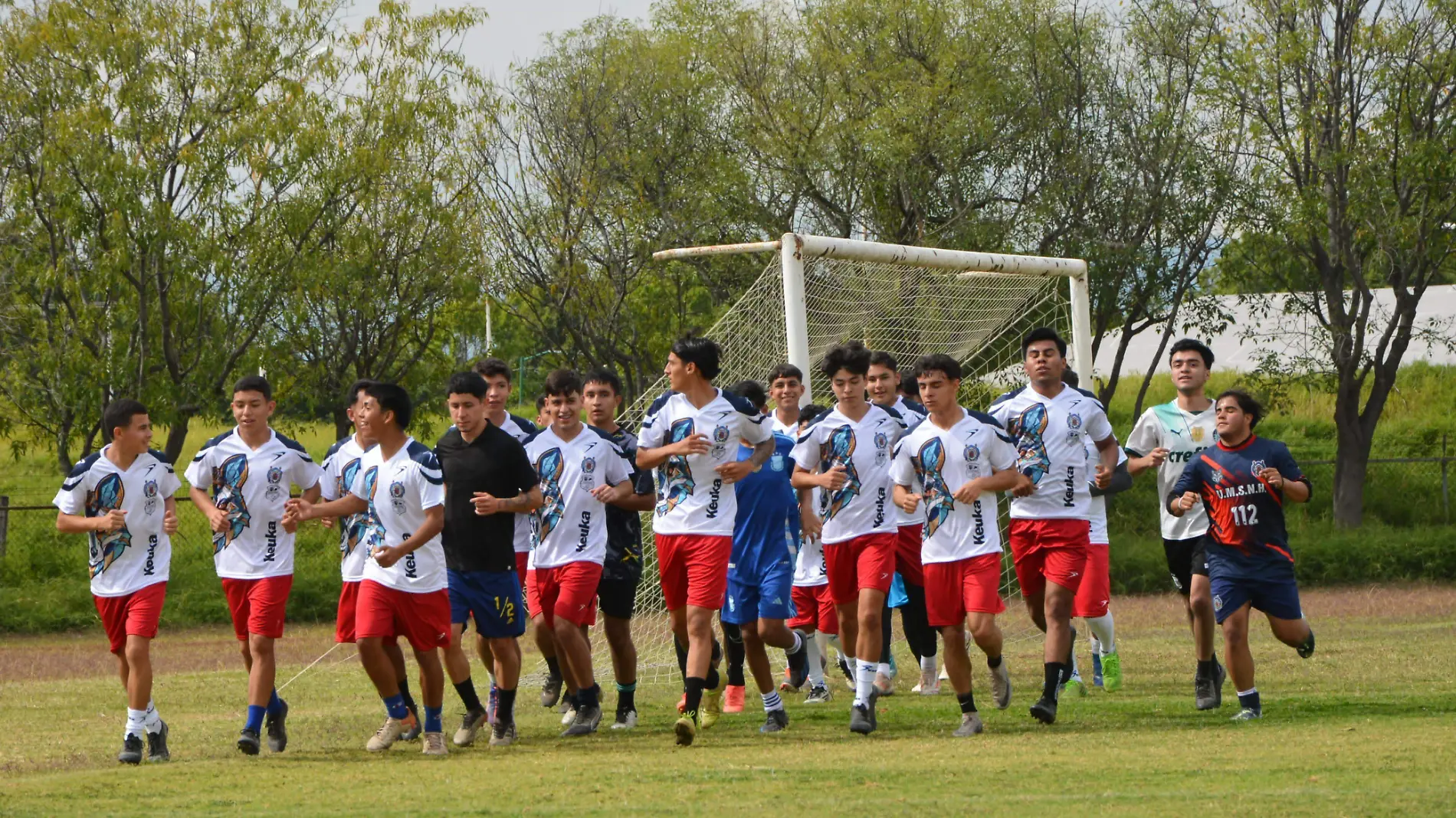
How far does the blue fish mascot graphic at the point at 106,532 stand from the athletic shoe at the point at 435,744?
1.87 meters

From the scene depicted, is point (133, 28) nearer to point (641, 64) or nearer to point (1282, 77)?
point (641, 64)

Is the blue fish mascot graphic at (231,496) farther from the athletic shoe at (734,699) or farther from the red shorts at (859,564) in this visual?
the red shorts at (859,564)

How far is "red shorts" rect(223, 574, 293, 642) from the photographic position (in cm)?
855

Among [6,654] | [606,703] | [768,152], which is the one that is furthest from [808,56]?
[606,703]

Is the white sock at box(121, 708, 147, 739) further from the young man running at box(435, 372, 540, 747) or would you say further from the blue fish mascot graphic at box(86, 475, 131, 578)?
the young man running at box(435, 372, 540, 747)

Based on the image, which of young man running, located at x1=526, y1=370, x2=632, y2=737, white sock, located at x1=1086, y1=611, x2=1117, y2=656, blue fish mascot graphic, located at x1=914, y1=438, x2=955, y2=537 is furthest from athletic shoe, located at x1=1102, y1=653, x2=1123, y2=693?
young man running, located at x1=526, y1=370, x2=632, y2=737

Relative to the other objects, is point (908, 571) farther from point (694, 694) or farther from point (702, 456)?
point (694, 694)

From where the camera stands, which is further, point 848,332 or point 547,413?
point 848,332

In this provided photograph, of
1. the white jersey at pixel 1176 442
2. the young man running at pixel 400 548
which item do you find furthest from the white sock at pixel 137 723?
Answer: the white jersey at pixel 1176 442

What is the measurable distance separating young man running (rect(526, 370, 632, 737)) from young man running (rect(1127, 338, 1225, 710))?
3258mm

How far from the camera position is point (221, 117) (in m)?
20.9

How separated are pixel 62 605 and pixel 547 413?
14070mm

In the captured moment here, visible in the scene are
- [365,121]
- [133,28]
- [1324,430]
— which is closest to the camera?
[133,28]

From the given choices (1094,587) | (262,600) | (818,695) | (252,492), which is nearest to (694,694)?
(262,600)
